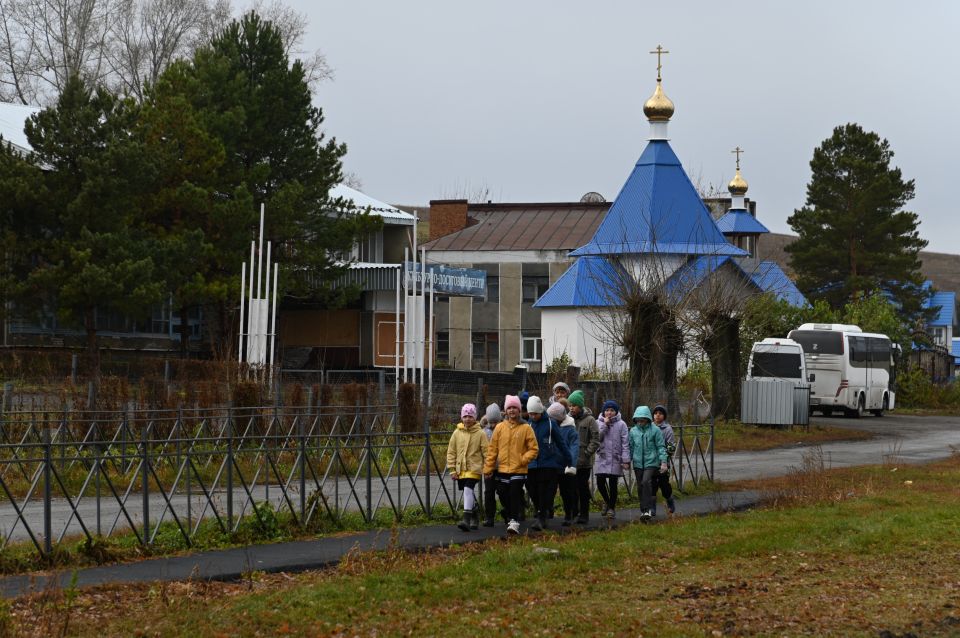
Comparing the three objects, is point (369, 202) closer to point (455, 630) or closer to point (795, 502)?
point (795, 502)

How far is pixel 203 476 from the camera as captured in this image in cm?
1666

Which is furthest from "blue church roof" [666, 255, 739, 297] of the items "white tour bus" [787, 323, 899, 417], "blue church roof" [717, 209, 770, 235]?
"blue church roof" [717, 209, 770, 235]

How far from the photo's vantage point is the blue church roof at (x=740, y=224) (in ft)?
274

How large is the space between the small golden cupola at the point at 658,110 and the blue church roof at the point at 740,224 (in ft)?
106

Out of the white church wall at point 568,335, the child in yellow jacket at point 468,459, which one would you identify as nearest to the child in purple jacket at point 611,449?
the child in yellow jacket at point 468,459

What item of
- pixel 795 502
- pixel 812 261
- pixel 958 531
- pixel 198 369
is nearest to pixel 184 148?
pixel 198 369

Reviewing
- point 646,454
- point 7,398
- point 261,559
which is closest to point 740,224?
point 7,398

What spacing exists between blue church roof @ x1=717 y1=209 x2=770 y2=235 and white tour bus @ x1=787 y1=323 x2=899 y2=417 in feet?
107

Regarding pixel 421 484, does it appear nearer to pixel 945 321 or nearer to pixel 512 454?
pixel 512 454

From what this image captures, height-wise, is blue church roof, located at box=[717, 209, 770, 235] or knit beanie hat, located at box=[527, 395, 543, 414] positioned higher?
blue church roof, located at box=[717, 209, 770, 235]

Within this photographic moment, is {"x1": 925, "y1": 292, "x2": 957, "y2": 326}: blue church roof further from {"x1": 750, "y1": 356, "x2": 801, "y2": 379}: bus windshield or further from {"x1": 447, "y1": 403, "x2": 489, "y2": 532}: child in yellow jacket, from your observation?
{"x1": 447, "y1": 403, "x2": 489, "y2": 532}: child in yellow jacket

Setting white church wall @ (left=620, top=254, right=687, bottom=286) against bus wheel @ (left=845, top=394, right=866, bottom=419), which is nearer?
white church wall @ (left=620, top=254, right=687, bottom=286)

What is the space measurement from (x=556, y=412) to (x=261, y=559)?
4.66 meters

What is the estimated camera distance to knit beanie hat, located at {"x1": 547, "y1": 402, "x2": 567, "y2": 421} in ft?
54.4
